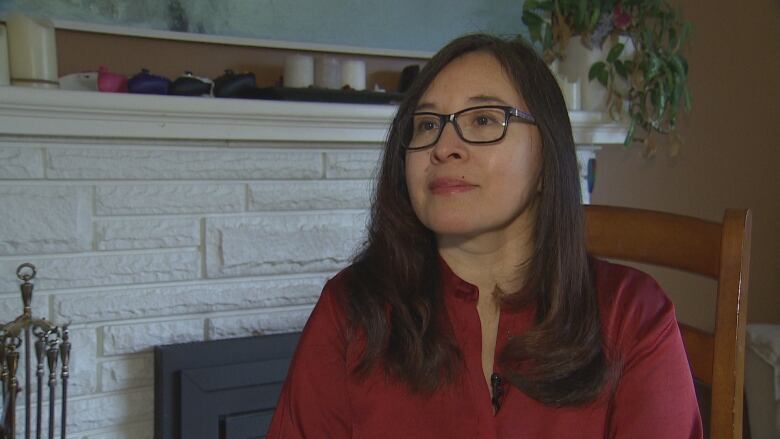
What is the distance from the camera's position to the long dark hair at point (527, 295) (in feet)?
3.12

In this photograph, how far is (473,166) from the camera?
950 mm

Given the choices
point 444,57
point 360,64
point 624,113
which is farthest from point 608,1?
point 444,57

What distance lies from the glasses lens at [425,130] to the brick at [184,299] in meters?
0.65

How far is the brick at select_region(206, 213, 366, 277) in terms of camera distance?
1500 millimetres

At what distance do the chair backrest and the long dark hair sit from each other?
232mm

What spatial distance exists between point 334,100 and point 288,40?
0.56ft

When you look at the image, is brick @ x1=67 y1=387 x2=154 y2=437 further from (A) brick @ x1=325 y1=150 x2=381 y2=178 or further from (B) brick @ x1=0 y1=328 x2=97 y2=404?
(A) brick @ x1=325 y1=150 x2=381 y2=178

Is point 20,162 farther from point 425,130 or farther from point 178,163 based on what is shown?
point 425,130

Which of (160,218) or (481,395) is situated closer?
(481,395)

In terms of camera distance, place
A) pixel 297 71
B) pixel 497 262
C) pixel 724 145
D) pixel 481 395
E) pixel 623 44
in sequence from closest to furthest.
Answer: pixel 481 395 < pixel 497 262 < pixel 297 71 < pixel 623 44 < pixel 724 145

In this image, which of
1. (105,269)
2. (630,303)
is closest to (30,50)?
(105,269)

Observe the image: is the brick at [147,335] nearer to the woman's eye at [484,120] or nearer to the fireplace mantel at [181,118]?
the fireplace mantel at [181,118]

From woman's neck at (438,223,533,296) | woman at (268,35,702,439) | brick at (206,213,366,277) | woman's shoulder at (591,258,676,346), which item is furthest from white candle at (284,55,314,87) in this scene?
woman's shoulder at (591,258,676,346)

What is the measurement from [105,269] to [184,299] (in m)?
0.17
